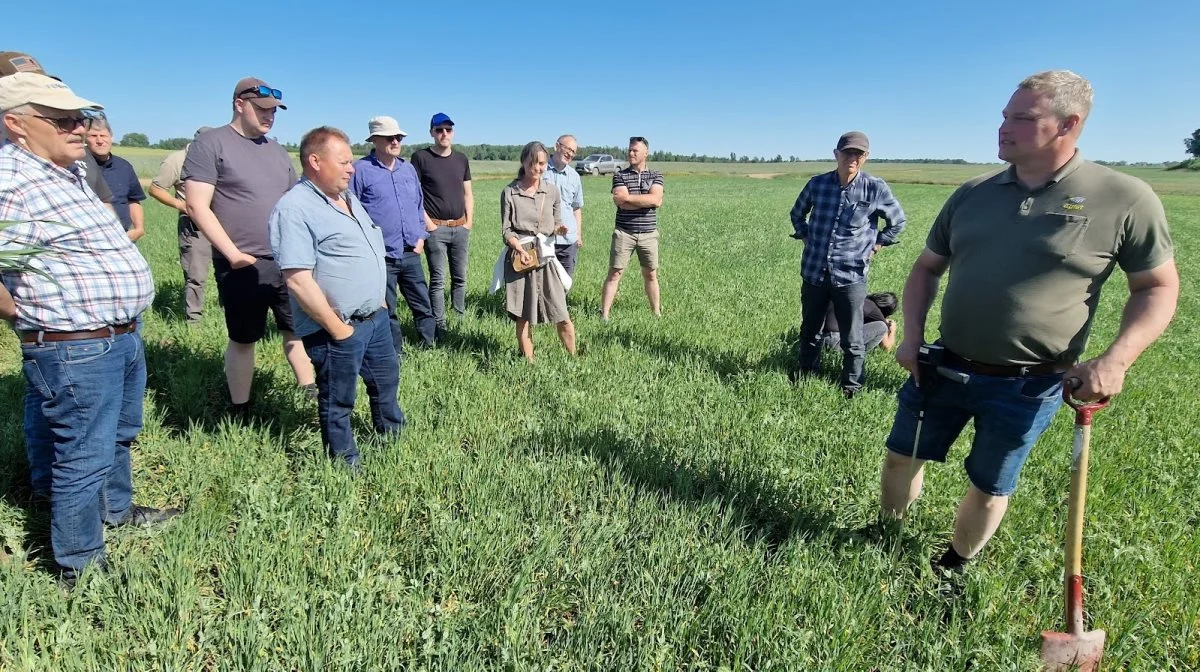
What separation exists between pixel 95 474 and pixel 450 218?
418 cm

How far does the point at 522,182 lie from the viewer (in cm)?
508

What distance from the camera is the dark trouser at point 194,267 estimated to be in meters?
6.12

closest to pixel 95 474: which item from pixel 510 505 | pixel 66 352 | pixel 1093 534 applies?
pixel 66 352

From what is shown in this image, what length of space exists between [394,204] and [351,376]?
8.11 ft

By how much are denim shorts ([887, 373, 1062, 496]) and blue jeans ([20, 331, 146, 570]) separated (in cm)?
342

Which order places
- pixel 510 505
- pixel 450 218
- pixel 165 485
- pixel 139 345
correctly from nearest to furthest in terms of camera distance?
pixel 139 345
pixel 510 505
pixel 165 485
pixel 450 218

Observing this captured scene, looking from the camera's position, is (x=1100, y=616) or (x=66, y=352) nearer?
(x=66, y=352)

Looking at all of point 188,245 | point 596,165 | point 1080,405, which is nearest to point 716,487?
point 1080,405

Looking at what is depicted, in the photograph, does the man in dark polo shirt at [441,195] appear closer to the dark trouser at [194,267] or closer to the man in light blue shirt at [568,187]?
the man in light blue shirt at [568,187]

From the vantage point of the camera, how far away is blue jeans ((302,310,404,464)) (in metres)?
3.08

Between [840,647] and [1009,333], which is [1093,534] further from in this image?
[840,647]

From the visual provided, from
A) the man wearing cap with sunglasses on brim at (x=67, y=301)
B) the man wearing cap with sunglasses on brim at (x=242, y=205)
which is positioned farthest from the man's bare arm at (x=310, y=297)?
the man wearing cap with sunglasses on brim at (x=242, y=205)

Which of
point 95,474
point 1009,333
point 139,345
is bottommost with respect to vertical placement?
point 95,474

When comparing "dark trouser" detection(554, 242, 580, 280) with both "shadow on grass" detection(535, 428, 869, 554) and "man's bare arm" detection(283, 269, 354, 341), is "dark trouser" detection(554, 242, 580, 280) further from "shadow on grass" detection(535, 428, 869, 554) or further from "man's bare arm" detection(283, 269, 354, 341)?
"man's bare arm" detection(283, 269, 354, 341)
